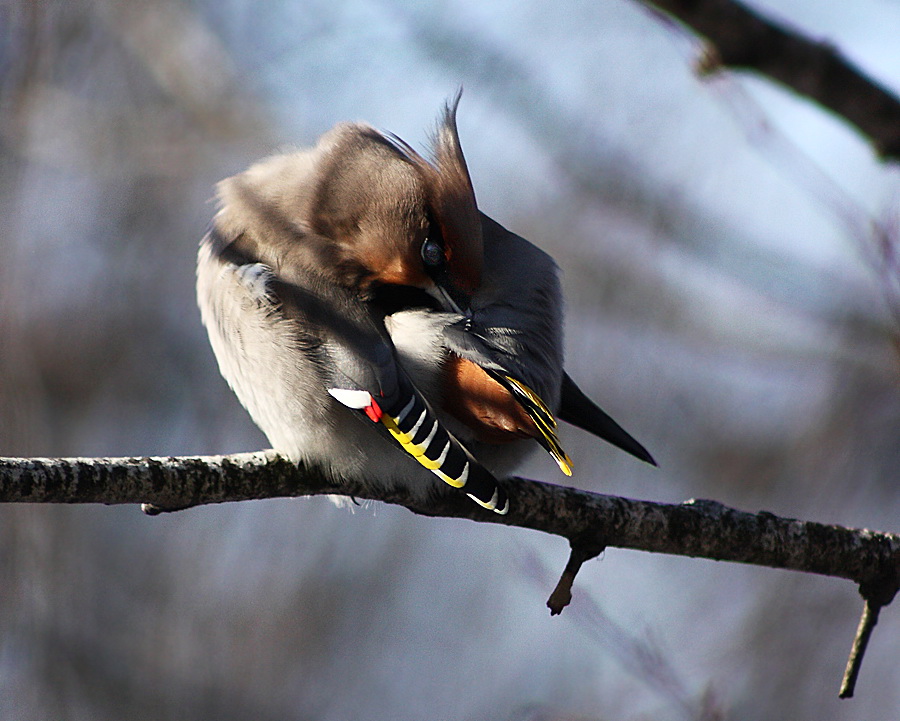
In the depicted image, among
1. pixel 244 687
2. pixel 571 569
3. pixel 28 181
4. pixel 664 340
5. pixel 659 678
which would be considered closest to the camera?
pixel 571 569

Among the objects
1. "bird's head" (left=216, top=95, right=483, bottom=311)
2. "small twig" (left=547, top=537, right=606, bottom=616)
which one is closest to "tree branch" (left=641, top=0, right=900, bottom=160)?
"bird's head" (left=216, top=95, right=483, bottom=311)

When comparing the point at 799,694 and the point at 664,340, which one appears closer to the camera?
the point at 799,694

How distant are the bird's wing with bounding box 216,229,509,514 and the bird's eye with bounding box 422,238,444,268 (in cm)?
21

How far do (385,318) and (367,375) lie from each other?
236 mm

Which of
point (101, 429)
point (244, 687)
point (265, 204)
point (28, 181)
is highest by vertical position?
point (265, 204)

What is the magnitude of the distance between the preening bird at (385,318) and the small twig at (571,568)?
26 cm

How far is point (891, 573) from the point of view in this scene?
2.64 metres

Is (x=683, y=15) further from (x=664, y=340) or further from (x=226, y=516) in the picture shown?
(x=226, y=516)

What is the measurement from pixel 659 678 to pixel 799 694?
3.07 metres

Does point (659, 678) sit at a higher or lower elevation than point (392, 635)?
higher

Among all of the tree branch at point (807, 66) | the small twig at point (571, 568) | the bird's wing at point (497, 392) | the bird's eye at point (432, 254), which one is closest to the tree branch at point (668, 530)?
the small twig at point (571, 568)

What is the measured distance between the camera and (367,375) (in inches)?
104

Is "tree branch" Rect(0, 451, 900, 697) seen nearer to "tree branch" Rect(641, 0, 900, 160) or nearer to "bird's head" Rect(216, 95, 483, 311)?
"bird's head" Rect(216, 95, 483, 311)

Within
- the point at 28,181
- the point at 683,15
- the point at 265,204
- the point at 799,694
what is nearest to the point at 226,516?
the point at 28,181
